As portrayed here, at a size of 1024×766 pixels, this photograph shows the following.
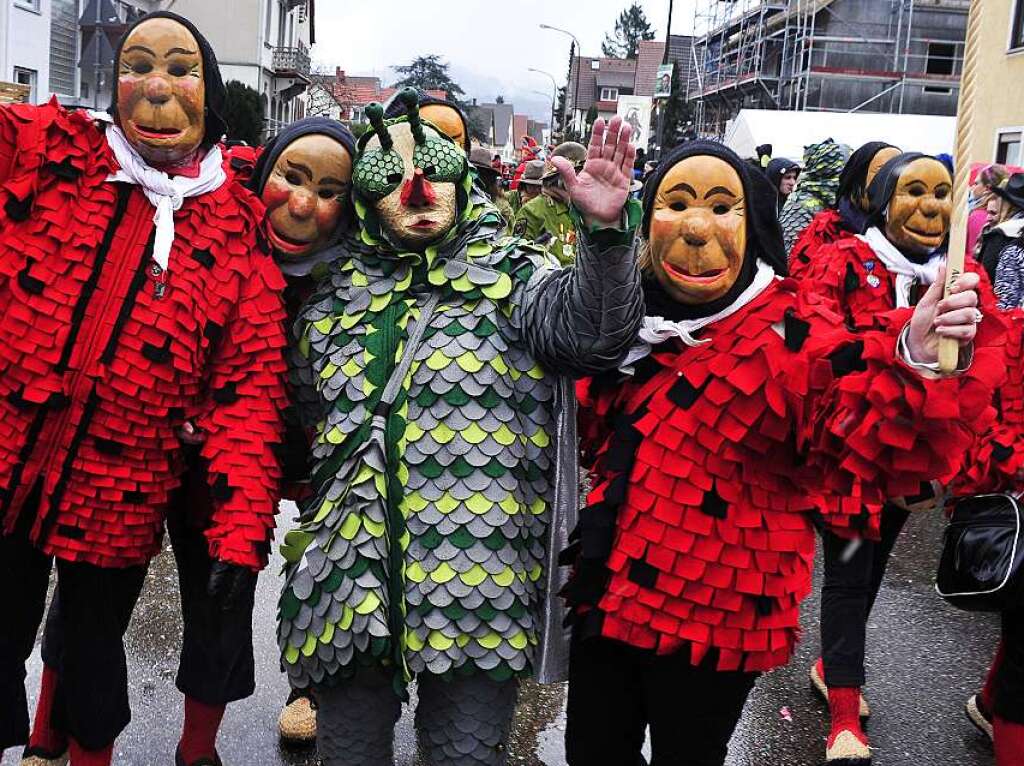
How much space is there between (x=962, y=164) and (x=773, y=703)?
102 inches

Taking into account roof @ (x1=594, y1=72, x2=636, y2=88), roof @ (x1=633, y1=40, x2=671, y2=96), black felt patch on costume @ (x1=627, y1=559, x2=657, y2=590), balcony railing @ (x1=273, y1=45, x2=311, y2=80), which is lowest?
black felt patch on costume @ (x1=627, y1=559, x2=657, y2=590)

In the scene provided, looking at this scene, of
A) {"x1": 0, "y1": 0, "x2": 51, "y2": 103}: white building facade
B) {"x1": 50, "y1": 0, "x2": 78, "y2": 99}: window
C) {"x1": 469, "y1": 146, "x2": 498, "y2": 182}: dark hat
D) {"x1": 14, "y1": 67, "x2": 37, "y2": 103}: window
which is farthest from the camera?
{"x1": 50, "y1": 0, "x2": 78, "y2": 99}: window

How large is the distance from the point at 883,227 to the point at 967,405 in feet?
5.36

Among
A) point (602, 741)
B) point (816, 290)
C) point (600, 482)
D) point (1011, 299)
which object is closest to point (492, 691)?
point (602, 741)

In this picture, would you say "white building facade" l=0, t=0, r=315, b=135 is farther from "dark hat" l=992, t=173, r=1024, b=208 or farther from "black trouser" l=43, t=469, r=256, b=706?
"dark hat" l=992, t=173, r=1024, b=208

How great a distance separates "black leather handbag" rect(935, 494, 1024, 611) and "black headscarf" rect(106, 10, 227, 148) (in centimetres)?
234

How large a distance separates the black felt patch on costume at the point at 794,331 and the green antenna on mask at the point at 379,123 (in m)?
1.00

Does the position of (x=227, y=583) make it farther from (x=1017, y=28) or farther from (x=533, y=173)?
Result: (x=1017, y=28)

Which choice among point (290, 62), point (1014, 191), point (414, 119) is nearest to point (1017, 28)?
point (1014, 191)

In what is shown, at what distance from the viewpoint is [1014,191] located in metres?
5.52

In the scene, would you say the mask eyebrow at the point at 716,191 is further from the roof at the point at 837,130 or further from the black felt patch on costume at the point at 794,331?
the roof at the point at 837,130

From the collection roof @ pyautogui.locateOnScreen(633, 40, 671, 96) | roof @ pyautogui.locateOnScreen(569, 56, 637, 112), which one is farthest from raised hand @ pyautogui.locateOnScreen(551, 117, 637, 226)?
roof @ pyautogui.locateOnScreen(569, 56, 637, 112)

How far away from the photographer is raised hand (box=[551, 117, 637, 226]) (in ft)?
6.73

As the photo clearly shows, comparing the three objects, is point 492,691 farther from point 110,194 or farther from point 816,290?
point 816,290
